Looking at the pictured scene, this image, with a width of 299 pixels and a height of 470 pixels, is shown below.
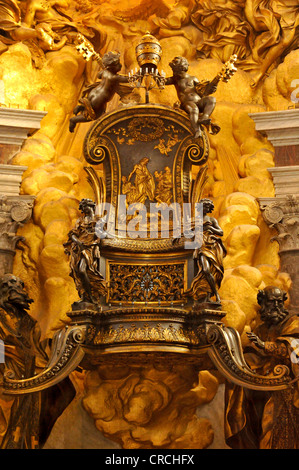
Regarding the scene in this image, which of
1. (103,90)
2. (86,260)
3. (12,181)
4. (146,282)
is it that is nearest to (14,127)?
(12,181)

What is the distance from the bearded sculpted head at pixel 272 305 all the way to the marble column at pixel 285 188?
0.68m

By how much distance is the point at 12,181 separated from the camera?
455 inches

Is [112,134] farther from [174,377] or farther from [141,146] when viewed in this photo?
[174,377]

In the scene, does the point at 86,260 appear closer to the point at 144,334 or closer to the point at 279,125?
the point at 144,334

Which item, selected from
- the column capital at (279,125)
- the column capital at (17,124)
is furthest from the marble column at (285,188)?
the column capital at (17,124)

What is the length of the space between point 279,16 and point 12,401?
6.88 metres

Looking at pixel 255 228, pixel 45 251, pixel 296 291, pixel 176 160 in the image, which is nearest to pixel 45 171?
pixel 45 251

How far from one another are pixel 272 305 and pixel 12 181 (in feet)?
13.6

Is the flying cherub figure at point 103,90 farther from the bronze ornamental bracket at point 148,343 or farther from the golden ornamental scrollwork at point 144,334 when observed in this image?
the golden ornamental scrollwork at point 144,334

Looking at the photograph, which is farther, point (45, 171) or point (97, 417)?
point (45, 171)

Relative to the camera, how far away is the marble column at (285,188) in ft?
35.9

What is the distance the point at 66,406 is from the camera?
34.0ft

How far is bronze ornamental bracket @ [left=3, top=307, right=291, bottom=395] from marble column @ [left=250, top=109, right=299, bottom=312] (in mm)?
1661

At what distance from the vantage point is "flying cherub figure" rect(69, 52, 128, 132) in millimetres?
10945
